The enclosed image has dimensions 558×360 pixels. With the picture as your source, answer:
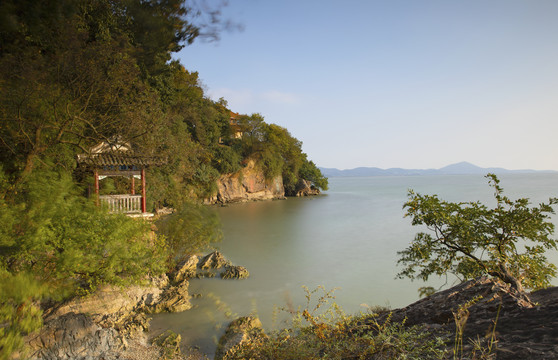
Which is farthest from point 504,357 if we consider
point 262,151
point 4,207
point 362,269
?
point 262,151

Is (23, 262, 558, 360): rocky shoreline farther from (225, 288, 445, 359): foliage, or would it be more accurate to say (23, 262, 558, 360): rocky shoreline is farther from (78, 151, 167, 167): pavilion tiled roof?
(78, 151, 167, 167): pavilion tiled roof

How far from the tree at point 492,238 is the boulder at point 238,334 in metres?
3.10

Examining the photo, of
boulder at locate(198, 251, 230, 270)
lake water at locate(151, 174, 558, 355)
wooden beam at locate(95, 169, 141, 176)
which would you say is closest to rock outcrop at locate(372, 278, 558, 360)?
lake water at locate(151, 174, 558, 355)

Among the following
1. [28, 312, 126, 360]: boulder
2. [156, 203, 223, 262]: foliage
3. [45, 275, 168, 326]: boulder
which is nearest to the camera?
[28, 312, 126, 360]: boulder

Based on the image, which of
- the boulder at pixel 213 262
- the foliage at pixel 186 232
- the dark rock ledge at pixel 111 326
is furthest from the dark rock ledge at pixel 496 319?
the boulder at pixel 213 262

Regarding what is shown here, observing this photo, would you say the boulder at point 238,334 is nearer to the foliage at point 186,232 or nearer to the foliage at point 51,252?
the foliage at point 51,252

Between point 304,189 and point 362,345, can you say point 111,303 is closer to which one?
point 362,345

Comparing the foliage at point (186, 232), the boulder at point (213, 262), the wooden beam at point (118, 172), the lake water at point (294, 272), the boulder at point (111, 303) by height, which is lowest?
the lake water at point (294, 272)

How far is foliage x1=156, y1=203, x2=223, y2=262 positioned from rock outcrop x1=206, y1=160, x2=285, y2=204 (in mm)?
19633

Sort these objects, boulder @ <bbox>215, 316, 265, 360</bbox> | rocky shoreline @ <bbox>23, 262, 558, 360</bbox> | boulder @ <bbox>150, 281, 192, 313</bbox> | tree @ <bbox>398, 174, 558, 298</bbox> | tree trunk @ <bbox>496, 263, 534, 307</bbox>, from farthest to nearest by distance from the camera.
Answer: boulder @ <bbox>150, 281, 192, 313</bbox> → boulder @ <bbox>215, 316, 265, 360</bbox> → tree @ <bbox>398, 174, 558, 298</bbox> → tree trunk @ <bbox>496, 263, 534, 307</bbox> → rocky shoreline @ <bbox>23, 262, 558, 360</bbox>

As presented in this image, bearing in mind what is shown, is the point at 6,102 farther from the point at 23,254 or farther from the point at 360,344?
the point at 360,344

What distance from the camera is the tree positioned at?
4484 mm

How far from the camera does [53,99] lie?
22.1ft

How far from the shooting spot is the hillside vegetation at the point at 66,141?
13.2ft
